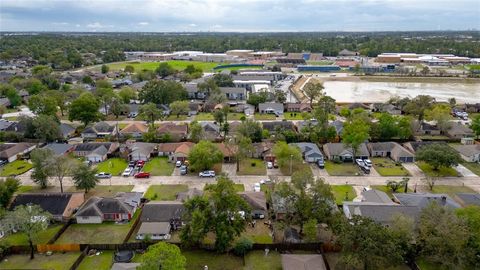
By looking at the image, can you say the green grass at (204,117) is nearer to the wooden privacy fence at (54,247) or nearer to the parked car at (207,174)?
the parked car at (207,174)

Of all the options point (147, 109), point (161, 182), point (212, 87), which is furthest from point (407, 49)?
point (161, 182)

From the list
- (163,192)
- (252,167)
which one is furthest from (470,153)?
(163,192)

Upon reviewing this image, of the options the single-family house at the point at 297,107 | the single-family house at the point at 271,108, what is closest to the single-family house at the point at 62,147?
the single-family house at the point at 271,108

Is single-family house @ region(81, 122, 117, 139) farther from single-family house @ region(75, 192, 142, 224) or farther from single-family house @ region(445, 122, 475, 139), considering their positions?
single-family house @ region(445, 122, 475, 139)

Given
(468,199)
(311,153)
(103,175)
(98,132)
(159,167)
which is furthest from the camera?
(98,132)

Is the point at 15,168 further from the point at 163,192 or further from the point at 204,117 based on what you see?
the point at 204,117

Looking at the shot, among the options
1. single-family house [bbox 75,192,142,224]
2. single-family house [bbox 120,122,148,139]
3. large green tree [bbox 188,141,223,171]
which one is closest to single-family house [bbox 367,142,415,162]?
large green tree [bbox 188,141,223,171]
